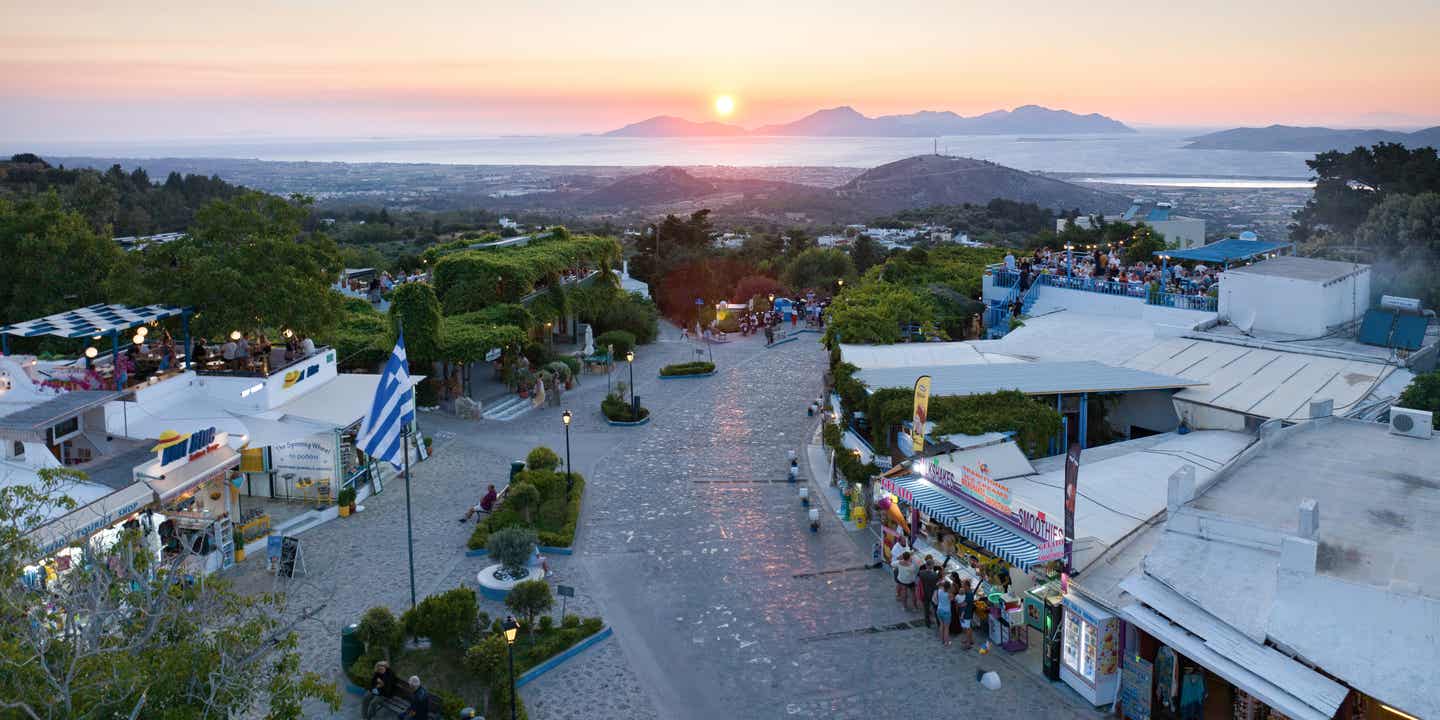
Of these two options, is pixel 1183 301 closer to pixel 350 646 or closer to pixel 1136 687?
pixel 1136 687

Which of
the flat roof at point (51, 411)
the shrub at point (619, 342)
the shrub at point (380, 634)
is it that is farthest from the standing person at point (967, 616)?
the shrub at point (619, 342)

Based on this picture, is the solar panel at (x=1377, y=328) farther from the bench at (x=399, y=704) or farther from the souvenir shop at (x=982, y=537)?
the bench at (x=399, y=704)

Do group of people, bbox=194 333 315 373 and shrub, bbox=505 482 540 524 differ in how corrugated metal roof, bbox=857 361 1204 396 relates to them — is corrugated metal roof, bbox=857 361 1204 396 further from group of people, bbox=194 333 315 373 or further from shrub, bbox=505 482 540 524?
group of people, bbox=194 333 315 373

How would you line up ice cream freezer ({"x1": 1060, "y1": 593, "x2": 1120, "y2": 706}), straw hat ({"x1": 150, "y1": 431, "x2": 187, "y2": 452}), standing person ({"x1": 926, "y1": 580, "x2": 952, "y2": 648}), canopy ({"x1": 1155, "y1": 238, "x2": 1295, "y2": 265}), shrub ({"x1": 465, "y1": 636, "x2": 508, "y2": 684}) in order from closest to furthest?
ice cream freezer ({"x1": 1060, "y1": 593, "x2": 1120, "y2": 706}), shrub ({"x1": 465, "y1": 636, "x2": 508, "y2": 684}), standing person ({"x1": 926, "y1": 580, "x2": 952, "y2": 648}), straw hat ({"x1": 150, "y1": 431, "x2": 187, "y2": 452}), canopy ({"x1": 1155, "y1": 238, "x2": 1295, "y2": 265})

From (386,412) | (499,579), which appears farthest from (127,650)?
(499,579)

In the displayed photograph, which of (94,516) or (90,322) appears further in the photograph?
(90,322)

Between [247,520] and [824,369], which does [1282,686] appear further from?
[824,369]

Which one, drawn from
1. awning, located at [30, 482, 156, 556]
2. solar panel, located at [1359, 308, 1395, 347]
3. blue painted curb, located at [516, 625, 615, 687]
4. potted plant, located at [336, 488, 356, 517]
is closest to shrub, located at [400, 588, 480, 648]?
blue painted curb, located at [516, 625, 615, 687]
